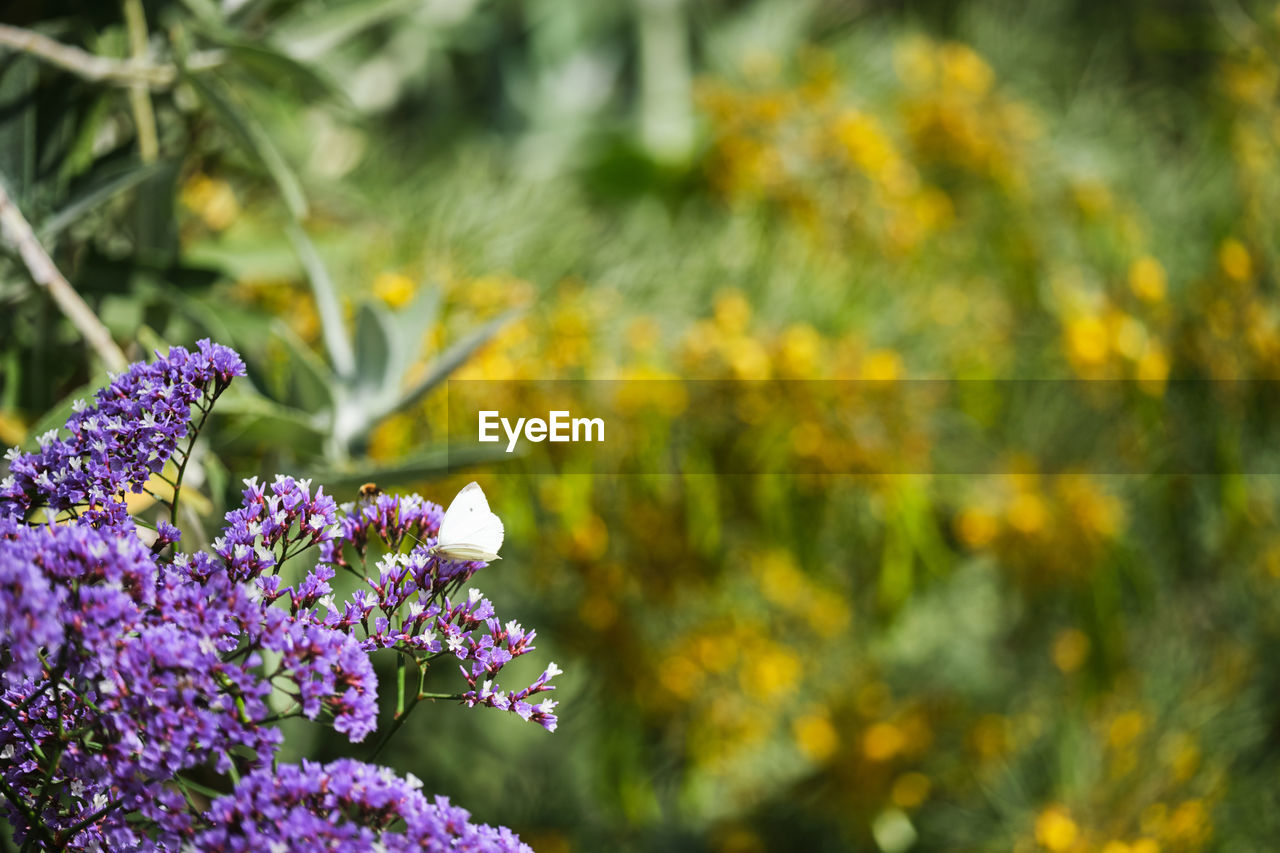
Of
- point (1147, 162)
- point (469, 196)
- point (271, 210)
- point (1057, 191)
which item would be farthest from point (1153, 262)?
point (271, 210)

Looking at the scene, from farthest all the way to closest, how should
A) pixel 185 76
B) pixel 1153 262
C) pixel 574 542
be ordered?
pixel 1153 262, pixel 574 542, pixel 185 76

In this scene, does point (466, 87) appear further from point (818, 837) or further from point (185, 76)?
point (818, 837)

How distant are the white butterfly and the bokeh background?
142 mm

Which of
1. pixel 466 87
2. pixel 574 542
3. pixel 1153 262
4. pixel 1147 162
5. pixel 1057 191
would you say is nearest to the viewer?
pixel 574 542

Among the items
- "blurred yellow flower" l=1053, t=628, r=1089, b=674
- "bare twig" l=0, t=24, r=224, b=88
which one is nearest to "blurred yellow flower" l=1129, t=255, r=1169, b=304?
"blurred yellow flower" l=1053, t=628, r=1089, b=674

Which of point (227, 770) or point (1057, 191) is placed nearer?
point (227, 770)

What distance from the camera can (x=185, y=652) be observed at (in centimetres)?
22

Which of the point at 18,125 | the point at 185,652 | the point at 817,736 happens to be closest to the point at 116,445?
the point at 185,652

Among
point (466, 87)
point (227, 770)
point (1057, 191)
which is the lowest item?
point (227, 770)

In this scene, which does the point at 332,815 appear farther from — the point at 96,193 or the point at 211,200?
the point at 211,200

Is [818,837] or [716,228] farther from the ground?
[716,228]

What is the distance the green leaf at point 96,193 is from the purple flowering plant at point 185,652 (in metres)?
0.21

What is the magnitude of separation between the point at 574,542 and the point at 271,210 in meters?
0.35

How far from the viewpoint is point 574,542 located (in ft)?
2.20
